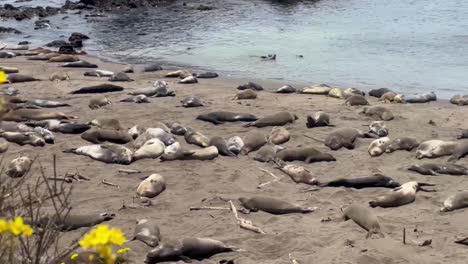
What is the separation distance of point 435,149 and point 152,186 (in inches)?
136

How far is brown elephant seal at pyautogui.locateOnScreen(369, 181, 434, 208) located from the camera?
21.4 feet

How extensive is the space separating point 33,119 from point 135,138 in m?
1.76

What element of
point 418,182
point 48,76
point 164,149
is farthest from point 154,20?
point 418,182

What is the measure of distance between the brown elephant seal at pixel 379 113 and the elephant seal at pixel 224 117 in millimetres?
1743

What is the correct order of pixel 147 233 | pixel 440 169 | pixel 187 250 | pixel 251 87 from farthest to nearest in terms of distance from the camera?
pixel 251 87
pixel 440 169
pixel 147 233
pixel 187 250

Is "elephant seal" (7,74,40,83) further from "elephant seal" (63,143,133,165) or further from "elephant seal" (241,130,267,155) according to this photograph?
"elephant seal" (241,130,267,155)

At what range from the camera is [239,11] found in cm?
2548

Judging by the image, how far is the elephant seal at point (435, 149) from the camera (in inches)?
314

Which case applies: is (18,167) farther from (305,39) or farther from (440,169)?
(305,39)

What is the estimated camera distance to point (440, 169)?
747 cm

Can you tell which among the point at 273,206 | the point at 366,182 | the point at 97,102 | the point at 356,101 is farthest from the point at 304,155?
the point at 97,102

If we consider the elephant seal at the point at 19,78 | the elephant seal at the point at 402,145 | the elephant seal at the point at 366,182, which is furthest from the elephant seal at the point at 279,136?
the elephant seal at the point at 19,78

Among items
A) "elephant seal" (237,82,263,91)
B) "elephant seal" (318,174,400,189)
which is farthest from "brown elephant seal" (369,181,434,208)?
"elephant seal" (237,82,263,91)

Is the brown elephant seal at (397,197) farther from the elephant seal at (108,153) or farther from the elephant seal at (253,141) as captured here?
the elephant seal at (108,153)
